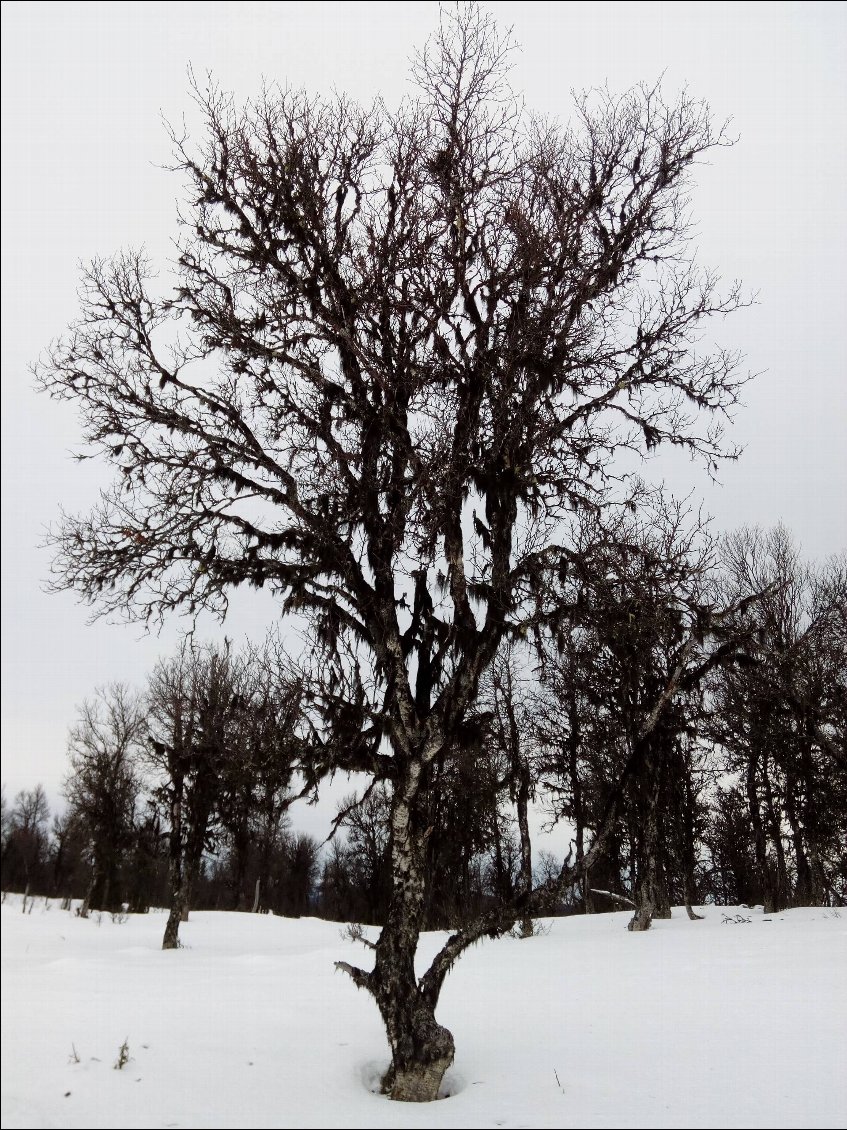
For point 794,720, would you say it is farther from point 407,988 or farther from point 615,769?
point 407,988

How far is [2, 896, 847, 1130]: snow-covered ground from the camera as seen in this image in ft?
22.3

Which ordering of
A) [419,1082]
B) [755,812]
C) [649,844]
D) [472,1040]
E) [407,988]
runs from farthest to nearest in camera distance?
1. [755,812]
2. [649,844]
3. [472,1040]
4. [407,988]
5. [419,1082]

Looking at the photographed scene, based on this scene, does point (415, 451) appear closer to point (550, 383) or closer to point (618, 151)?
point (550, 383)

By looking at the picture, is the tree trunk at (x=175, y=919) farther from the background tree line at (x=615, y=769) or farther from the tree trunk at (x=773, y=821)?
the tree trunk at (x=773, y=821)

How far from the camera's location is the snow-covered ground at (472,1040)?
679 centimetres

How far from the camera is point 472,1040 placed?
32.8 ft

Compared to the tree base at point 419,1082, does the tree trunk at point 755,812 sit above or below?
above

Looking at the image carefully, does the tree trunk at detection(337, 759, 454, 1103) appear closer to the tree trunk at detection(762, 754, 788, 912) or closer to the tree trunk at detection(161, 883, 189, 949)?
the tree trunk at detection(161, 883, 189, 949)

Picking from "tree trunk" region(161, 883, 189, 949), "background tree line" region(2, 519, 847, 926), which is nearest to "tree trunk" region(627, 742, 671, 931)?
"background tree line" region(2, 519, 847, 926)

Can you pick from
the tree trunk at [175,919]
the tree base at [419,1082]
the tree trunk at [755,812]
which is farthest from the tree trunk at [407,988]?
the tree trunk at [755,812]

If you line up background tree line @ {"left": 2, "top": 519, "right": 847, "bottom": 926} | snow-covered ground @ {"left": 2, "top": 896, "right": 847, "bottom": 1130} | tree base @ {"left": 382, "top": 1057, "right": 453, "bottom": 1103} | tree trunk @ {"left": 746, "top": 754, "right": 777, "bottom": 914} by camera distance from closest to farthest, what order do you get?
1. snow-covered ground @ {"left": 2, "top": 896, "right": 847, "bottom": 1130}
2. tree base @ {"left": 382, "top": 1057, "right": 453, "bottom": 1103}
3. background tree line @ {"left": 2, "top": 519, "right": 847, "bottom": 926}
4. tree trunk @ {"left": 746, "top": 754, "right": 777, "bottom": 914}

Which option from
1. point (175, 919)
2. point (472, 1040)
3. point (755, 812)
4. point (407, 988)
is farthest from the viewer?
point (755, 812)

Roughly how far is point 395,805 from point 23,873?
154 inches

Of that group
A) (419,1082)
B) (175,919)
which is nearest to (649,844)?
(419,1082)
